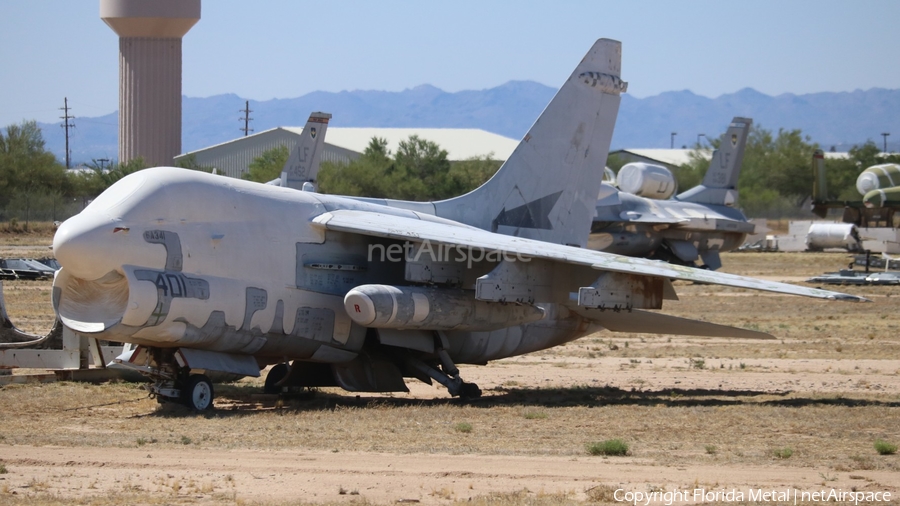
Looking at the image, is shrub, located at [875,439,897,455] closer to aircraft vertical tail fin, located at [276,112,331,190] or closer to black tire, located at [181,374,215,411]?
black tire, located at [181,374,215,411]

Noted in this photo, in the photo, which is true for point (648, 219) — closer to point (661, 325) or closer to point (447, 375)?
point (661, 325)

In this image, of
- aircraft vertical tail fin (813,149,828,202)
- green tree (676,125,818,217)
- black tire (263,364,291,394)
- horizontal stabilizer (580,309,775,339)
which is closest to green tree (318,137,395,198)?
aircraft vertical tail fin (813,149,828,202)

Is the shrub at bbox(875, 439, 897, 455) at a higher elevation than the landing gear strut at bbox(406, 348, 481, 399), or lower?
higher

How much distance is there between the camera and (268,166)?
69062 mm

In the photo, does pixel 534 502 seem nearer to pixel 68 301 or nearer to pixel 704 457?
pixel 704 457

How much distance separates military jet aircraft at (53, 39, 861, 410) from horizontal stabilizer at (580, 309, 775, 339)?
3 cm

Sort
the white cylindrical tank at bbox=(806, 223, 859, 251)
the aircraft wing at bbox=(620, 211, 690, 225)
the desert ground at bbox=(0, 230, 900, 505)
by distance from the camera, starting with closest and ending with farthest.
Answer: the desert ground at bbox=(0, 230, 900, 505), the aircraft wing at bbox=(620, 211, 690, 225), the white cylindrical tank at bbox=(806, 223, 859, 251)

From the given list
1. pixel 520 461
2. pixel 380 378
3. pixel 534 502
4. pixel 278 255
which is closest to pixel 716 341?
pixel 380 378

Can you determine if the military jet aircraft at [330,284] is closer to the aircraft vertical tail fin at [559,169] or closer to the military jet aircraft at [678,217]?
the aircraft vertical tail fin at [559,169]

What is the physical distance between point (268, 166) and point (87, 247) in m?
55.8

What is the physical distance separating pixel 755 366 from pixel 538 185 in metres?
5.85

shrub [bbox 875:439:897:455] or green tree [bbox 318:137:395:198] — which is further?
green tree [bbox 318:137:395:198]

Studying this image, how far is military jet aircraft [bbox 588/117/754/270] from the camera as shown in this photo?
42.8 meters

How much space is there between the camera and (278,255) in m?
16.0
